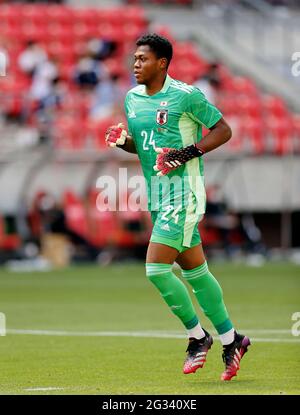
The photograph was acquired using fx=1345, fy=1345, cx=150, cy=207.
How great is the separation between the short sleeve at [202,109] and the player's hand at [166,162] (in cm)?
34

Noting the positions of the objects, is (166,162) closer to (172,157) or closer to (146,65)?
(172,157)

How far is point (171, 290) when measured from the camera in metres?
9.51

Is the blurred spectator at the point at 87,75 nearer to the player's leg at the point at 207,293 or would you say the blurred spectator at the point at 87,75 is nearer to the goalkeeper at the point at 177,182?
the goalkeeper at the point at 177,182

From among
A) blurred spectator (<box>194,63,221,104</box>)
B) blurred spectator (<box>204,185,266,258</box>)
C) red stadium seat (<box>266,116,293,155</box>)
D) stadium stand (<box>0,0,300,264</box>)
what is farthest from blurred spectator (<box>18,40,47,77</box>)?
red stadium seat (<box>266,116,293,155</box>)

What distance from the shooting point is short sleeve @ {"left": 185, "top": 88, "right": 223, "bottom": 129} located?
952 cm

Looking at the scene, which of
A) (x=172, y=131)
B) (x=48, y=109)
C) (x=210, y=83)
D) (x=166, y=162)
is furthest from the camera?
(x=210, y=83)

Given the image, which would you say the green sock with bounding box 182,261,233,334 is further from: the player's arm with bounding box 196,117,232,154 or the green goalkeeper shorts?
the player's arm with bounding box 196,117,232,154

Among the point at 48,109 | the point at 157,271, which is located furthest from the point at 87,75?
the point at 157,271

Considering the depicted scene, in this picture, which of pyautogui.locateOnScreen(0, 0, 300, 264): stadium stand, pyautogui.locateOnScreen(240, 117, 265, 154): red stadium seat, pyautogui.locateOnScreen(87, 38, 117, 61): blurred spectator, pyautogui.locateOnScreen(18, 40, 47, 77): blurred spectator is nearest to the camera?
pyautogui.locateOnScreen(0, 0, 300, 264): stadium stand

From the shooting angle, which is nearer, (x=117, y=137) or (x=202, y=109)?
(x=202, y=109)

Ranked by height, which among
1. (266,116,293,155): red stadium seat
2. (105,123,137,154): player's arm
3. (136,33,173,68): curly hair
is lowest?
(266,116,293,155): red stadium seat

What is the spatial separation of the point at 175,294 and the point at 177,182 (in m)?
0.79

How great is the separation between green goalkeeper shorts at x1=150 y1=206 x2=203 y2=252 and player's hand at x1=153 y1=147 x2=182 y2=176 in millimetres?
292

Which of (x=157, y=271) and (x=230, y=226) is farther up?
(x=157, y=271)
